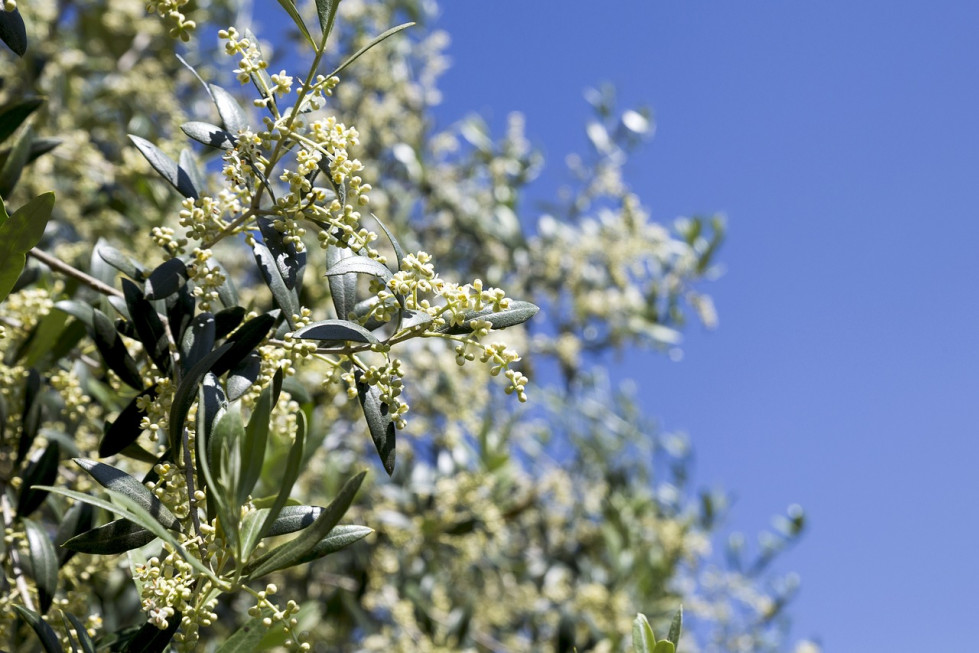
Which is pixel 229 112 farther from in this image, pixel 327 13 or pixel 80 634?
pixel 80 634

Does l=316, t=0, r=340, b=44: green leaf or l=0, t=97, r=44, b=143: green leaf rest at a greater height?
l=0, t=97, r=44, b=143: green leaf

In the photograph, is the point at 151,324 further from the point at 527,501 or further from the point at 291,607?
the point at 527,501

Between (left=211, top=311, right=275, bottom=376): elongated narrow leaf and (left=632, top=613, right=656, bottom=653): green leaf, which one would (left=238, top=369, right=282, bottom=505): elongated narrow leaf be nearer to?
(left=211, top=311, right=275, bottom=376): elongated narrow leaf

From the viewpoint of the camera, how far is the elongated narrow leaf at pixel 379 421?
1.29m

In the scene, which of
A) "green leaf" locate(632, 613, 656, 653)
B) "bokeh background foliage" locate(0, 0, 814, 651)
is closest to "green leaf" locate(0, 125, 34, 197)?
"bokeh background foliage" locate(0, 0, 814, 651)

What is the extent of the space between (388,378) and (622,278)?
3677mm

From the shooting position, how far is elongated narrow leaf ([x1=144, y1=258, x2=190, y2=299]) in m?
1.37

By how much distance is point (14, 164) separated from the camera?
74.8 inches

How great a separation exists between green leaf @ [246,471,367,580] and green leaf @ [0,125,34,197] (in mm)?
1166

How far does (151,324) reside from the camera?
4.67 ft

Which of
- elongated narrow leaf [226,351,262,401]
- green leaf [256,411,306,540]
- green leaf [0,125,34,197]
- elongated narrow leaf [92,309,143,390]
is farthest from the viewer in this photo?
green leaf [0,125,34,197]

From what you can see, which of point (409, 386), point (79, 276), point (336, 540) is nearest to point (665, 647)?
point (336, 540)

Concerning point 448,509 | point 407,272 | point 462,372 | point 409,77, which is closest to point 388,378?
point 407,272

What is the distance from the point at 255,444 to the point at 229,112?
64cm
